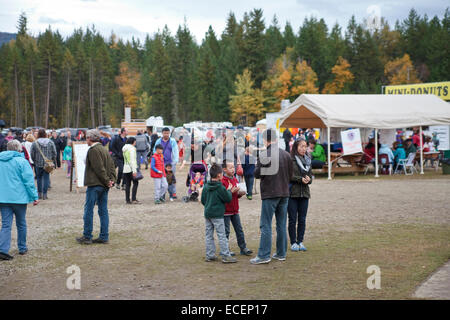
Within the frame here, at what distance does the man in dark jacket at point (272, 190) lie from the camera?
7082 mm

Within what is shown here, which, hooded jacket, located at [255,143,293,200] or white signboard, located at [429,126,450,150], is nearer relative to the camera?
hooded jacket, located at [255,143,293,200]

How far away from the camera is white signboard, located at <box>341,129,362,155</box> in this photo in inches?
813

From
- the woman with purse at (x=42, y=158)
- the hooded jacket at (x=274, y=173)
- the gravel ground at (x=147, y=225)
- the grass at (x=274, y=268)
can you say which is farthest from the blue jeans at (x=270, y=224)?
the woman with purse at (x=42, y=158)

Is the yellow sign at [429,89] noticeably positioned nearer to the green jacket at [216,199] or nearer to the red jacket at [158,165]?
the red jacket at [158,165]

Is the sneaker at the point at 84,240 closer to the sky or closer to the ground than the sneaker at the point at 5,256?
closer to the sky

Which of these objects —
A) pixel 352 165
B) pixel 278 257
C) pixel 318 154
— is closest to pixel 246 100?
pixel 352 165

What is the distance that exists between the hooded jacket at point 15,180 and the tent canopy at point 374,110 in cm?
1364

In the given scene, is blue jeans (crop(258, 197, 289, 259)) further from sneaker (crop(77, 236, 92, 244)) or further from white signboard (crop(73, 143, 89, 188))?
white signboard (crop(73, 143, 89, 188))

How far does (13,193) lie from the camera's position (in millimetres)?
7773

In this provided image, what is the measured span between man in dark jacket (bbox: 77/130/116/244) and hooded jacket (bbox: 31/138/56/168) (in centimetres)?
708

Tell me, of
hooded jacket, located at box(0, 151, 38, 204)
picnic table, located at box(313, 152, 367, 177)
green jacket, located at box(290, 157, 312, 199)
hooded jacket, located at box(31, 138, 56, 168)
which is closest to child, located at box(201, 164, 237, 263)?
green jacket, located at box(290, 157, 312, 199)

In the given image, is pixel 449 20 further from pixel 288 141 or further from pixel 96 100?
pixel 288 141

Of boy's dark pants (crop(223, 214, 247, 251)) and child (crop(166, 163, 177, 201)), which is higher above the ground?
child (crop(166, 163, 177, 201))

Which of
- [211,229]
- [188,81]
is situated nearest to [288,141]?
[211,229]
